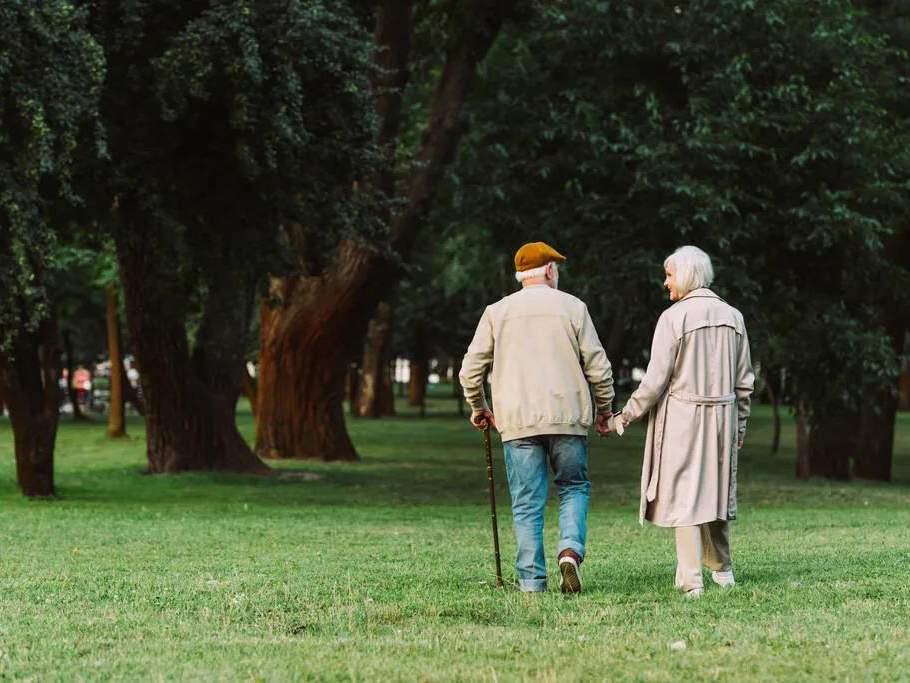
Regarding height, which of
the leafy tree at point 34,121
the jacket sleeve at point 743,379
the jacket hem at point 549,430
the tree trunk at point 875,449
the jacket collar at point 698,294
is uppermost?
the leafy tree at point 34,121

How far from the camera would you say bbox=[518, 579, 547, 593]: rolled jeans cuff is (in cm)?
845

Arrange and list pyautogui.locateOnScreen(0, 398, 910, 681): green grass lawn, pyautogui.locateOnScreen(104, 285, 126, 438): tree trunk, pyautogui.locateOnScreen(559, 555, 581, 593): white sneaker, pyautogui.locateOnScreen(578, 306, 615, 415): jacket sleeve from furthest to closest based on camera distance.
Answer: pyautogui.locateOnScreen(104, 285, 126, 438): tree trunk, pyautogui.locateOnScreen(578, 306, 615, 415): jacket sleeve, pyautogui.locateOnScreen(559, 555, 581, 593): white sneaker, pyautogui.locateOnScreen(0, 398, 910, 681): green grass lawn

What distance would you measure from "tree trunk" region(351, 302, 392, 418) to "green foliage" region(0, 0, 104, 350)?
3308 cm

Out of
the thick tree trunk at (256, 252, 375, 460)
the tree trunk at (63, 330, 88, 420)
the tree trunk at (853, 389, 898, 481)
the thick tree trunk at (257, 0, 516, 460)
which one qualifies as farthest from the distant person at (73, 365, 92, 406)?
the tree trunk at (853, 389, 898, 481)

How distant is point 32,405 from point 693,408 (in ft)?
37.6

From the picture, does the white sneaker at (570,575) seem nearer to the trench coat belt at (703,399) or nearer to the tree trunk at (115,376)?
the trench coat belt at (703,399)

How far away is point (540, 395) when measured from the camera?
8461mm

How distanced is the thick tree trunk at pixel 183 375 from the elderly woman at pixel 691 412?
41.0ft

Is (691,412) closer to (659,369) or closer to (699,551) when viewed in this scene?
(659,369)

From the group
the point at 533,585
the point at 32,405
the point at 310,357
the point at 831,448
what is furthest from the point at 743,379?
the point at 831,448

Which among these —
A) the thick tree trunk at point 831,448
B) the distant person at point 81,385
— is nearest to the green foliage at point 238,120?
the thick tree trunk at point 831,448

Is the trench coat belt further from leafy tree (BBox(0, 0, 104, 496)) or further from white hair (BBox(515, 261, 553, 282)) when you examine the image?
leafy tree (BBox(0, 0, 104, 496))

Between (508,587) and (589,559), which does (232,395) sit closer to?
(589,559)

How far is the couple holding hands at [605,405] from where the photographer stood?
8.37m
